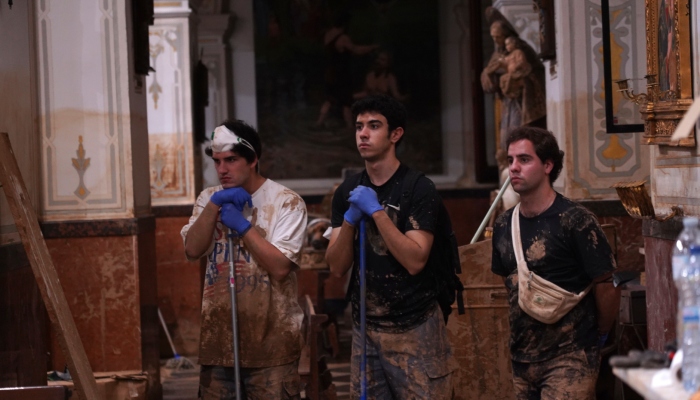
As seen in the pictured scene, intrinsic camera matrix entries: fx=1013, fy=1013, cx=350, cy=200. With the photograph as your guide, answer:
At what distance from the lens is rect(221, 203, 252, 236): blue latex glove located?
4.39 m

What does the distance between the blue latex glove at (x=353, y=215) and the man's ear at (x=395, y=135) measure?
0.35 metres

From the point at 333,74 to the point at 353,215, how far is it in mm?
10709

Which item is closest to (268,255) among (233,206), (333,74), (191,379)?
(233,206)

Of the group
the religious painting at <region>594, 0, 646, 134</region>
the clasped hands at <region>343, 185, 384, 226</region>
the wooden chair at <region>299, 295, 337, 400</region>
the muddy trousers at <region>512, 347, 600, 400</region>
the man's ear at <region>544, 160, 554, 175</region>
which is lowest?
the wooden chair at <region>299, 295, 337, 400</region>

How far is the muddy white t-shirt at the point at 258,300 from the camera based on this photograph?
174 inches

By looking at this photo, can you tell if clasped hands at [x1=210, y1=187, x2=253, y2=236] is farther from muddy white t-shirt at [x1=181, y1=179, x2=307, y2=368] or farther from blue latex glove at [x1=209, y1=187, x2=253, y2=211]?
muddy white t-shirt at [x1=181, y1=179, x2=307, y2=368]

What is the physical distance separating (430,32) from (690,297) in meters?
12.3

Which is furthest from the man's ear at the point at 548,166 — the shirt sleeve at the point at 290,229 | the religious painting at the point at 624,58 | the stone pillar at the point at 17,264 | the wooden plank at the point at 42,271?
the religious painting at the point at 624,58

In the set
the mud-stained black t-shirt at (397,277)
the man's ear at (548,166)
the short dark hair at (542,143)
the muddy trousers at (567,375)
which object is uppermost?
the short dark hair at (542,143)

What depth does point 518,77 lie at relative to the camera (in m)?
8.80

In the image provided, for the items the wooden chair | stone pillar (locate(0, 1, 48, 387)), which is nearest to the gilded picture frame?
the wooden chair

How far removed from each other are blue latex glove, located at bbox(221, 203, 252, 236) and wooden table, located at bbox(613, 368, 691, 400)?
6.60ft

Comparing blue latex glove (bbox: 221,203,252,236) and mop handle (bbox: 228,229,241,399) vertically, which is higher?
blue latex glove (bbox: 221,203,252,236)

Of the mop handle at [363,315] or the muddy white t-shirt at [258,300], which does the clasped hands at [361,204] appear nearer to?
the mop handle at [363,315]
